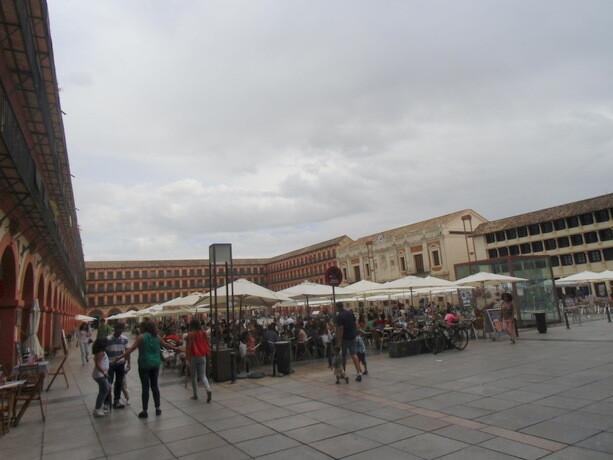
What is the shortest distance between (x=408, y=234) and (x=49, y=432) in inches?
1835

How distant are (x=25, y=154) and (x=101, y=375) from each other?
4723mm

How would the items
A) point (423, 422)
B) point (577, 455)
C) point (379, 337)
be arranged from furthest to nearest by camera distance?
point (379, 337)
point (423, 422)
point (577, 455)

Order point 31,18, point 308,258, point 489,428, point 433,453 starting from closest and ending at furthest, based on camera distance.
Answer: point 433,453
point 489,428
point 31,18
point 308,258

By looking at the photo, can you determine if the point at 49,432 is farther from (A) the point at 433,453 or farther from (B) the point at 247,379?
(A) the point at 433,453

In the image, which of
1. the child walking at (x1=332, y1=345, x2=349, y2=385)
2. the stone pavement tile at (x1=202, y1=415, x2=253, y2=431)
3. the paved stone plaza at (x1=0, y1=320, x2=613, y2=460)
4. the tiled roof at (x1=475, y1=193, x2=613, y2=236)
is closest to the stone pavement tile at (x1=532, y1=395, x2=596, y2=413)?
the paved stone plaza at (x1=0, y1=320, x2=613, y2=460)

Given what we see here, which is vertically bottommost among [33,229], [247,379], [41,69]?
[247,379]

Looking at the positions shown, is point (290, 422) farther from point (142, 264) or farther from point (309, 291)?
point (142, 264)

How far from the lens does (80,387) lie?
32.8ft

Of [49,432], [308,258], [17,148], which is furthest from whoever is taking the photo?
[308,258]

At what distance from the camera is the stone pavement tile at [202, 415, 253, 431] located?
5532mm

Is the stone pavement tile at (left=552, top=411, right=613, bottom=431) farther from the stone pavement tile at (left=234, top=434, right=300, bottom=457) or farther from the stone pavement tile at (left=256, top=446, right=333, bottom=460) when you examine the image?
the stone pavement tile at (left=234, top=434, right=300, bottom=457)

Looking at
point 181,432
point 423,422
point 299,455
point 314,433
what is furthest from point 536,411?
point 181,432

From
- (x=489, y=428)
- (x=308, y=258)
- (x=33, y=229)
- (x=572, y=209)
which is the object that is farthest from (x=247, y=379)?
(x=308, y=258)

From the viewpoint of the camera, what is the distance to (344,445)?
4.51 meters
